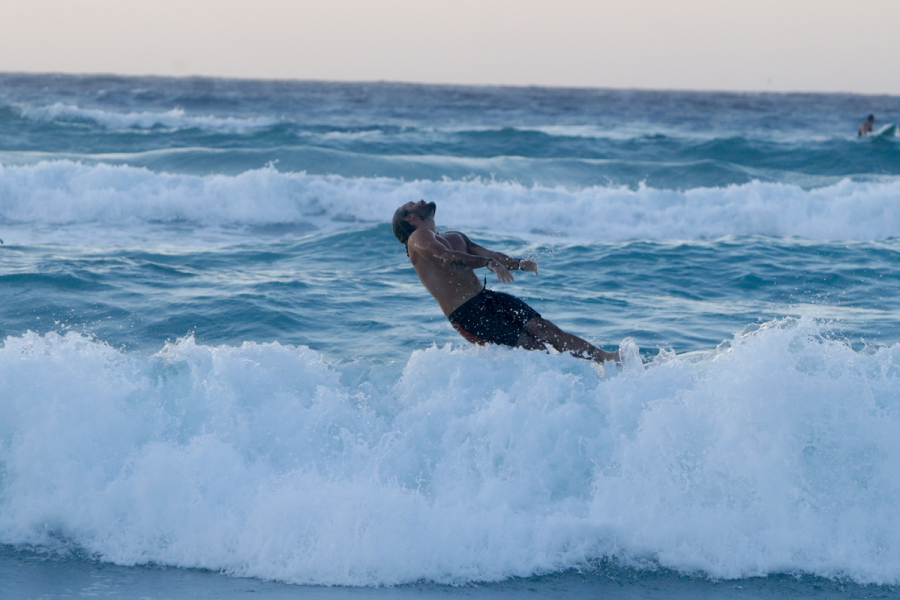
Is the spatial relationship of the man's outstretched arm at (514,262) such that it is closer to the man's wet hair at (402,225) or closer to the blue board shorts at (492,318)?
the blue board shorts at (492,318)

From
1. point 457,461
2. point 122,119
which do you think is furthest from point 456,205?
point 122,119

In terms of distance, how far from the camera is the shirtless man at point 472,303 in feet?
18.1

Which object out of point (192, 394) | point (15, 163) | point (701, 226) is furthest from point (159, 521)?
point (15, 163)

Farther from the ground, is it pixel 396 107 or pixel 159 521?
pixel 396 107

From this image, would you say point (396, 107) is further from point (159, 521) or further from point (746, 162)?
point (159, 521)

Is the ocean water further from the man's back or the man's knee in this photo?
the man's back

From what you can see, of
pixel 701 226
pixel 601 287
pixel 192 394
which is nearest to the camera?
pixel 192 394

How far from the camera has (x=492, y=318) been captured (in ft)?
18.6

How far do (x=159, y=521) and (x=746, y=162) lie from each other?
21.2 metres

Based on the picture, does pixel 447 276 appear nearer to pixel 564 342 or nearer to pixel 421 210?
pixel 421 210

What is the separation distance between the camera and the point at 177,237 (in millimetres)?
12828

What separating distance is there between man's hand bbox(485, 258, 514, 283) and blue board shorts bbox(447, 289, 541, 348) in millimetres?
599

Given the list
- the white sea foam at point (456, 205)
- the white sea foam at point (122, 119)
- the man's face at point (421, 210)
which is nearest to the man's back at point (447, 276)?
the man's face at point (421, 210)

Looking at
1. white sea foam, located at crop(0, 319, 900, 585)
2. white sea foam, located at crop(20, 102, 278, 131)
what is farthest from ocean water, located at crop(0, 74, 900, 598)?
white sea foam, located at crop(20, 102, 278, 131)
